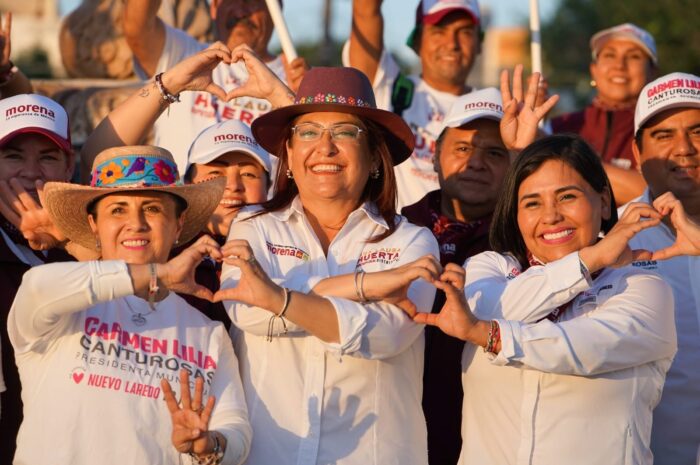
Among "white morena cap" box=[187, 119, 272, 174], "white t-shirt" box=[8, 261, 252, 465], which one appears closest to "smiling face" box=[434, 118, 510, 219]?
"white morena cap" box=[187, 119, 272, 174]

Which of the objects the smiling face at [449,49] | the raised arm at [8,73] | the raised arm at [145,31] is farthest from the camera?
the smiling face at [449,49]

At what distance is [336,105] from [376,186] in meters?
0.42

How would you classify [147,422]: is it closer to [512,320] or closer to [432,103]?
[512,320]

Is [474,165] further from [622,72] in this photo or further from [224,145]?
[622,72]

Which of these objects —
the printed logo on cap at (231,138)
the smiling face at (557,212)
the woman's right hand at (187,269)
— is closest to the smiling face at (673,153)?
the smiling face at (557,212)

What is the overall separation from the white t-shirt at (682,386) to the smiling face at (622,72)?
2.59 meters

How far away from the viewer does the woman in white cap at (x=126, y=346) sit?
4.63 meters

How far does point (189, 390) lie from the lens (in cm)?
471

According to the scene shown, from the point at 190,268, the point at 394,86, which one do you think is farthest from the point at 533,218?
the point at 394,86

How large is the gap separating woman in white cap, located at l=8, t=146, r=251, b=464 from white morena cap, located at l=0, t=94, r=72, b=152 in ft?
2.14

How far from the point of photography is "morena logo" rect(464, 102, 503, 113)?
262 inches

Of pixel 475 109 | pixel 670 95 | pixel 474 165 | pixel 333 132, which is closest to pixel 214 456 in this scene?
pixel 333 132

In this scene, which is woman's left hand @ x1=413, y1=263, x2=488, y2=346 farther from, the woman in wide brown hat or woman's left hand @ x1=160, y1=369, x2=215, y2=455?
woman's left hand @ x1=160, y1=369, x2=215, y2=455

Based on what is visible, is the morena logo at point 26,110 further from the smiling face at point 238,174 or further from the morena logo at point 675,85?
the morena logo at point 675,85
